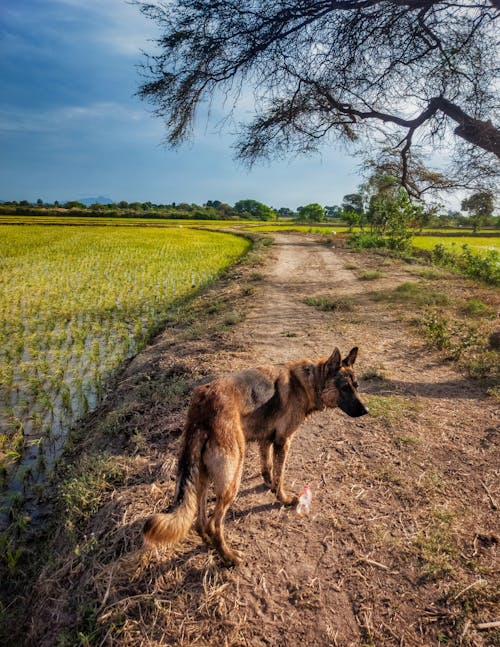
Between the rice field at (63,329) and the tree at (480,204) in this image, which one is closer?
the rice field at (63,329)

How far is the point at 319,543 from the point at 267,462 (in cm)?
102

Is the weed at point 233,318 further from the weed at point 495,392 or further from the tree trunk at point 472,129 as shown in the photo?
the tree trunk at point 472,129

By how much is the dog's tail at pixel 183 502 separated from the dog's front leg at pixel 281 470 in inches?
49.5

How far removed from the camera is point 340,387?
164 inches

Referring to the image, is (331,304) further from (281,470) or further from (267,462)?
(281,470)

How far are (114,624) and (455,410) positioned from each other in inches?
231

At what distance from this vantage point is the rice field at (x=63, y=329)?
6578 millimetres

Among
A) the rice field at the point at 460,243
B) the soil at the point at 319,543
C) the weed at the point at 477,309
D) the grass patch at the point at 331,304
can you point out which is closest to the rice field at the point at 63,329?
the soil at the point at 319,543

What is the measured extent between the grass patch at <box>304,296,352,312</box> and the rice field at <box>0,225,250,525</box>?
5562mm

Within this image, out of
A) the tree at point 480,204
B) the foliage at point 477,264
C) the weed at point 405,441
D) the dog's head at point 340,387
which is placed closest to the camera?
the dog's head at point 340,387

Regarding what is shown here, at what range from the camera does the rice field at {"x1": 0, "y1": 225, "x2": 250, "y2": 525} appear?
6.58 m

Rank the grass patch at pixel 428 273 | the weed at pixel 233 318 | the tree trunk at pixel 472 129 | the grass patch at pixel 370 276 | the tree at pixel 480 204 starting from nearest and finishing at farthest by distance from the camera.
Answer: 1. the tree trunk at pixel 472 129
2. the tree at pixel 480 204
3. the weed at pixel 233 318
4. the grass patch at pixel 370 276
5. the grass patch at pixel 428 273

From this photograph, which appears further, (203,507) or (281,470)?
(281,470)

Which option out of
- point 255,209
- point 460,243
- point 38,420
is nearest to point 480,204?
point 38,420
